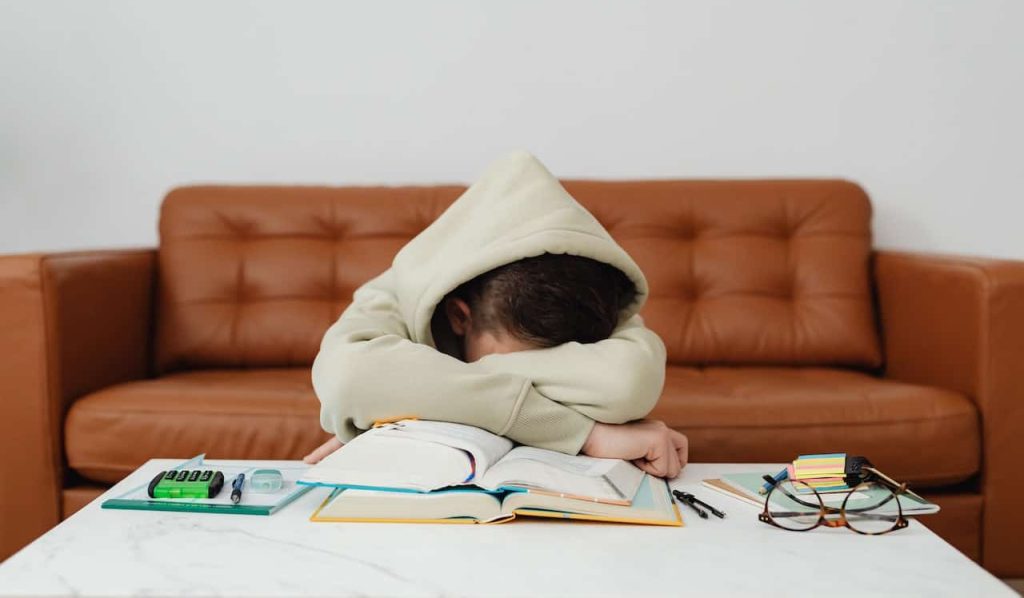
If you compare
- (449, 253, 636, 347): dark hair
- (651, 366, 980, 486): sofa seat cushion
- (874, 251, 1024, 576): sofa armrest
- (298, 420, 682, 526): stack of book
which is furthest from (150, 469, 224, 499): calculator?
(874, 251, 1024, 576): sofa armrest

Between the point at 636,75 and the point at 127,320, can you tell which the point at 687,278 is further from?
the point at 127,320

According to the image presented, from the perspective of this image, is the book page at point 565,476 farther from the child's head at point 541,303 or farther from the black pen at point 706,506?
the child's head at point 541,303

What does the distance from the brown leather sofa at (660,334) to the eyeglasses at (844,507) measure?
0.60 meters

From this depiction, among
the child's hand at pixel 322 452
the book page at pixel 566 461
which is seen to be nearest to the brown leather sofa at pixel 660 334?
the child's hand at pixel 322 452

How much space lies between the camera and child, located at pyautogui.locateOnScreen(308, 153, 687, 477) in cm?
107

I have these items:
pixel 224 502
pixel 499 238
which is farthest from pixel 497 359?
pixel 224 502

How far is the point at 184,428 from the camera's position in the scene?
168 centimetres

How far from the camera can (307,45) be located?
8.38 feet

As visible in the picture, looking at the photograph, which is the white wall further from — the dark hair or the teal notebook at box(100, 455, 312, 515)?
the teal notebook at box(100, 455, 312, 515)

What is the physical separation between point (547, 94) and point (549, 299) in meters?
1.54

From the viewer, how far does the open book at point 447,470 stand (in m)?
0.93

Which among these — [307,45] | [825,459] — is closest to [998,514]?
[825,459]

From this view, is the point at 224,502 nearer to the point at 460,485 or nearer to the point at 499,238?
the point at 460,485

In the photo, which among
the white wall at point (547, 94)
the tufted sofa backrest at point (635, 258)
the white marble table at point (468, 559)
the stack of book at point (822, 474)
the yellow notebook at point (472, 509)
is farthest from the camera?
the white wall at point (547, 94)
